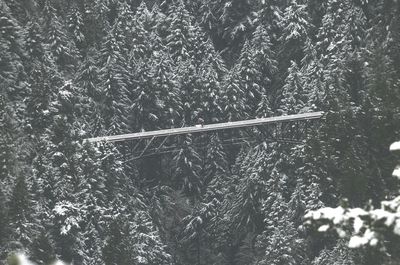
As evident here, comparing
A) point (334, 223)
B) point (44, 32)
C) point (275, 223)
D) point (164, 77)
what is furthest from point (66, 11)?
point (334, 223)

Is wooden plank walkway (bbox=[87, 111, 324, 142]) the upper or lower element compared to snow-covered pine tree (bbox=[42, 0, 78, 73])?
lower

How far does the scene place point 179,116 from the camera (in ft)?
233

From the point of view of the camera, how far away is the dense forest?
45.0m

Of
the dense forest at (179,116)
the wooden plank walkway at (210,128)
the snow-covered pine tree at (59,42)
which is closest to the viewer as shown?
the dense forest at (179,116)

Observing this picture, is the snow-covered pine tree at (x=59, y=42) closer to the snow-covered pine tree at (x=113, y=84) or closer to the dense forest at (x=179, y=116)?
the dense forest at (x=179, y=116)

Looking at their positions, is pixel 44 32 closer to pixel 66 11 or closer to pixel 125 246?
pixel 66 11

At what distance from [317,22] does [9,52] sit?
34699 mm

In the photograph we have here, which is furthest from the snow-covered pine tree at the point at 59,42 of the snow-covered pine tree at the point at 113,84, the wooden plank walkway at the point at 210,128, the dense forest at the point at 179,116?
the wooden plank walkway at the point at 210,128

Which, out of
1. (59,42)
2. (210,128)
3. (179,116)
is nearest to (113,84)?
(59,42)

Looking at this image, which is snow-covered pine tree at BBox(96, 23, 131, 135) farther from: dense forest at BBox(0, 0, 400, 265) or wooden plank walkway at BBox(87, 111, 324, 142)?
wooden plank walkway at BBox(87, 111, 324, 142)

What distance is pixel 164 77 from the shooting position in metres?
72.3

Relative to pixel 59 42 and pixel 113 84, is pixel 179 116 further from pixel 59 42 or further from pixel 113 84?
pixel 59 42

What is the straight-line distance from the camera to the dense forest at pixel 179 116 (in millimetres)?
45031

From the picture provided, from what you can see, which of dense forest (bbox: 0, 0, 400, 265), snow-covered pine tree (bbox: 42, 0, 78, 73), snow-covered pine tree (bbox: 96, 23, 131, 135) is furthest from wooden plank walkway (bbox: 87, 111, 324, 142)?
snow-covered pine tree (bbox: 42, 0, 78, 73)
